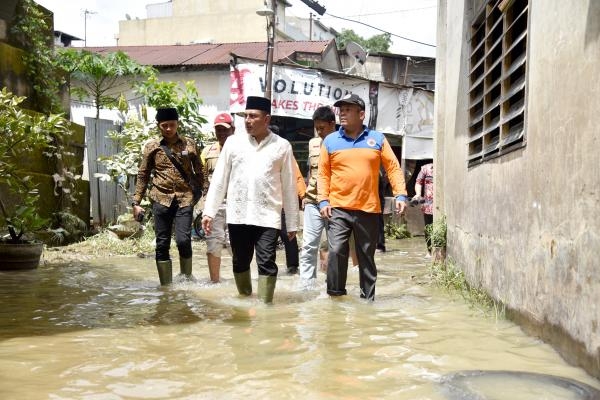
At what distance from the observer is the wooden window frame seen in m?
5.02

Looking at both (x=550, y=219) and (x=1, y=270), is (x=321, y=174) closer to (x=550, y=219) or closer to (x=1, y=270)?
(x=550, y=219)

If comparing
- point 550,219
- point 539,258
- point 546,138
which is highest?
point 546,138

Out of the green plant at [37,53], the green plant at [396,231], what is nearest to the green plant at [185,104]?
the green plant at [37,53]

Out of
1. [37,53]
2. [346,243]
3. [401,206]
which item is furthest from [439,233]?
[37,53]

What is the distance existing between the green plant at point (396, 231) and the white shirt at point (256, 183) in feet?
33.9

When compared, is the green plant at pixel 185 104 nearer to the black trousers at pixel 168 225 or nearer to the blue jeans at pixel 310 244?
the black trousers at pixel 168 225

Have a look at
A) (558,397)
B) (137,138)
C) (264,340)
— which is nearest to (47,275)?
(264,340)

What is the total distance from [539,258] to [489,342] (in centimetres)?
64

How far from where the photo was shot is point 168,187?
22.0 ft

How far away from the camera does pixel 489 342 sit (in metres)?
4.27

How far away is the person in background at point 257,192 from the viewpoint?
5551 millimetres

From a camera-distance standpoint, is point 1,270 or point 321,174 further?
point 1,270

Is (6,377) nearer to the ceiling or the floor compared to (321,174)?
nearer to the floor

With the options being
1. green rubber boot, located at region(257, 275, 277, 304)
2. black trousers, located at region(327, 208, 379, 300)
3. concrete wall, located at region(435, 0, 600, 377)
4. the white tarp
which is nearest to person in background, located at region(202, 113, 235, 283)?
green rubber boot, located at region(257, 275, 277, 304)
